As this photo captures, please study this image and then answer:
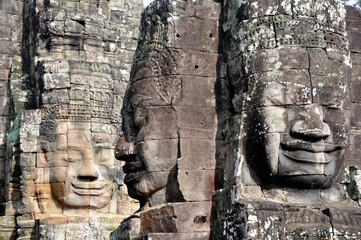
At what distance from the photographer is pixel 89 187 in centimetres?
1830

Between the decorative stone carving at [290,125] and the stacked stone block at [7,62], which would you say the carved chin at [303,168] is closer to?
the decorative stone carving at [290,125]

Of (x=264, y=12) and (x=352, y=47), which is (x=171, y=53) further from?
(x=352, y=47)

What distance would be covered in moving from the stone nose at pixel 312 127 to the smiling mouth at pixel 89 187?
33.9ft

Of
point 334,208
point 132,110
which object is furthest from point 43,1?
point 334,208

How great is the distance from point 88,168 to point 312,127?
34.3 feet

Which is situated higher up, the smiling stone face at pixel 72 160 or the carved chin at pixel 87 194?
the smiling stone face at pixel 72 160

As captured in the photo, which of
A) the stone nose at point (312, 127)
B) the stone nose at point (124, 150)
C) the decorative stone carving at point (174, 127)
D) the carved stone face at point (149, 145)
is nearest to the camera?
the stone nose at point (312, 127)

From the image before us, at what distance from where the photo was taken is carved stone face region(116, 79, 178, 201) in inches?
387

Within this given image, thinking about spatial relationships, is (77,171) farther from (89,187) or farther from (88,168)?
(89,187)

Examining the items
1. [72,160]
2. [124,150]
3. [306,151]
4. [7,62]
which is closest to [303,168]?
[306,151]

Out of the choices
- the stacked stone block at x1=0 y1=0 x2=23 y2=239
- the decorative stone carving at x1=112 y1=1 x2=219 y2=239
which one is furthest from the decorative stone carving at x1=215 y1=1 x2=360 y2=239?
the stacked stone block at x1=0 y1=0 x2=23 y2=239

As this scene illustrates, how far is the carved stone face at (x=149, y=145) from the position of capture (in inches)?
387

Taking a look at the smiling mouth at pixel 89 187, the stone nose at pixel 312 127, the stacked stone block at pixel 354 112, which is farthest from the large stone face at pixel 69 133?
the stone nose at pixel 312 127

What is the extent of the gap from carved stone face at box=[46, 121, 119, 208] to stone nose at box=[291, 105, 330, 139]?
10.3 meters
